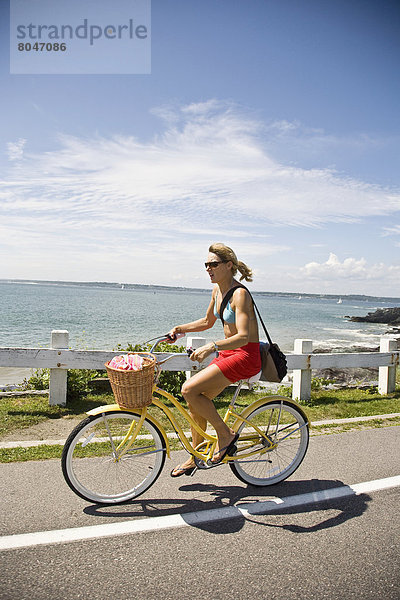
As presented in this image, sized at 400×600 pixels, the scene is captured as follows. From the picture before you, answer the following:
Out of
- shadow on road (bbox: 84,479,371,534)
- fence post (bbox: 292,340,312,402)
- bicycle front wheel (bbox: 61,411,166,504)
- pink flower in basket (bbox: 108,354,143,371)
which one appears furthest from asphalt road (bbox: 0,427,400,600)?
fence post (bbox: 292,340,312,402)

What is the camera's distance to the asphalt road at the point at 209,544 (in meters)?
2.73

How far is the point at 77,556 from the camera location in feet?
9.84

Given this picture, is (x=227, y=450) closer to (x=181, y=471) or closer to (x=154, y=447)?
(x=181, y=471)

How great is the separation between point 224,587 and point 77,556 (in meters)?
1.02

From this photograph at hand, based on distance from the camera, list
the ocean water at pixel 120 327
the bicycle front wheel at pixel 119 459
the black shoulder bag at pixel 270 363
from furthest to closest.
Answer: the ocean water at pixel 120 327, the black shoulder bag at pixel 270 363, the bicycle front wheel at pixel 119 459

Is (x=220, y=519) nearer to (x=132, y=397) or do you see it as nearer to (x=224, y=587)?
(x=224, y=587)

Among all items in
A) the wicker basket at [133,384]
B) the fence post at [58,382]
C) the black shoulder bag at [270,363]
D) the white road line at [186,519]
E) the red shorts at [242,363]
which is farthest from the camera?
the fence post at [58,382]

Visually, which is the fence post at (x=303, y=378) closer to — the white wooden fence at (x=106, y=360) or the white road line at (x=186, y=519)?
the white wooden fence at (x=106, y=360)

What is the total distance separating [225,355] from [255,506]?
4.45 feet

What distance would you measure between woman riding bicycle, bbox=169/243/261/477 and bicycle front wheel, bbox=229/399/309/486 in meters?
0.25

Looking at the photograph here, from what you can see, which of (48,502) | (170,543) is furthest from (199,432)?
(48,502)

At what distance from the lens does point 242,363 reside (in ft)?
13.3

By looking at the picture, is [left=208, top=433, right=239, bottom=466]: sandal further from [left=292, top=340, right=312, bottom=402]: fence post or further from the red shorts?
[left=292, top=340, right=312, bottom=402]: fence post

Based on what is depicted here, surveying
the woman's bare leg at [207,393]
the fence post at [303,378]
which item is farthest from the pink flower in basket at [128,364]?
the fence post at [303,378]
